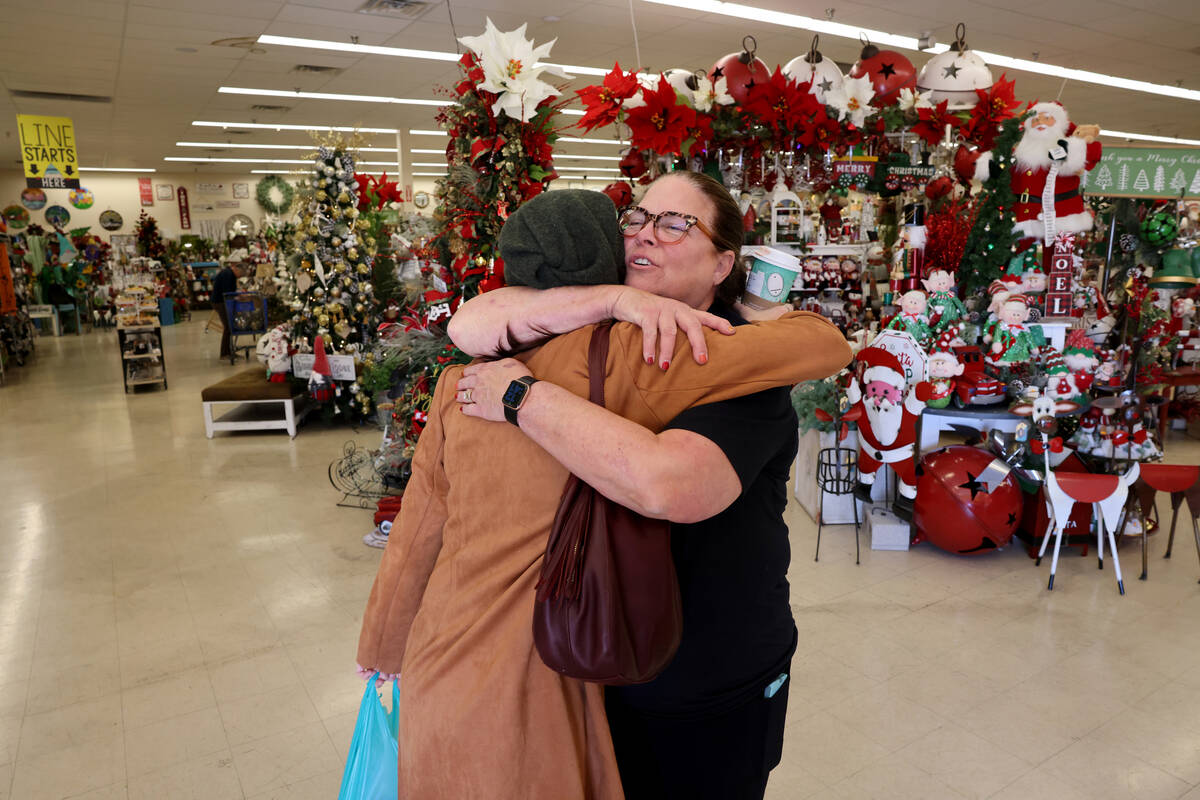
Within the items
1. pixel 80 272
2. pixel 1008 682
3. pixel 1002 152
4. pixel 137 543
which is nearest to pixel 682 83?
pixel 1002 152

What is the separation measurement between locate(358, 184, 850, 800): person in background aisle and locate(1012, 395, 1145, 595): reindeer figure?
9.58ft

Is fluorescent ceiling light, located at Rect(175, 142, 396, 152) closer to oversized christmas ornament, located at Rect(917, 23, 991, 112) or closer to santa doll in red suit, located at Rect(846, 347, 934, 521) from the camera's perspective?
oversized christmas ornament, located at Rect(917, 23, 991, 112)

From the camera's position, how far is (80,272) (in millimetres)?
15969

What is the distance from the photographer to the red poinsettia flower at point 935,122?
4594mm

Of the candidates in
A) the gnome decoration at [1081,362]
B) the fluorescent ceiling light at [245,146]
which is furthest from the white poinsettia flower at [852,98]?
the fluorescent ceiling light at [245,146]

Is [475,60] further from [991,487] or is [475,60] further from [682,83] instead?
[991,487]

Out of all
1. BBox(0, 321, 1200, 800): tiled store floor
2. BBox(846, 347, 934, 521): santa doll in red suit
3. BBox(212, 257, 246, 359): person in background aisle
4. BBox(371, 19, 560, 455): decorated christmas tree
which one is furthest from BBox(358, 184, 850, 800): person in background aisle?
BBox(212, 257, 246, 359): person in background aisle

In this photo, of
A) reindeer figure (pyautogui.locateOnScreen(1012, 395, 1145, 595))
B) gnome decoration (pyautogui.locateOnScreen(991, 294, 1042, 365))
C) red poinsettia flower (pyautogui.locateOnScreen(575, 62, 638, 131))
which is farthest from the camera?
gnome decoration (pyautogui.locateOnScreen(991, 294, 1042, 365))

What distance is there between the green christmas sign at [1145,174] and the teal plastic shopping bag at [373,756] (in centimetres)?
435

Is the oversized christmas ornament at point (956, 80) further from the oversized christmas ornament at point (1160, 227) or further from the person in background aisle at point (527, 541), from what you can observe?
the person in background aisle at point (527, 541)

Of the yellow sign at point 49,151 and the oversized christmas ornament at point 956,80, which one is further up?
the yellow sign at point 49,151

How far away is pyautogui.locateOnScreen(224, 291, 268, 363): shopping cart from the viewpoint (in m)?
10.6

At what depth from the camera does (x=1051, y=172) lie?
397 centimetres

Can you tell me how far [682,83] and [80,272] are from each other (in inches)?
629
